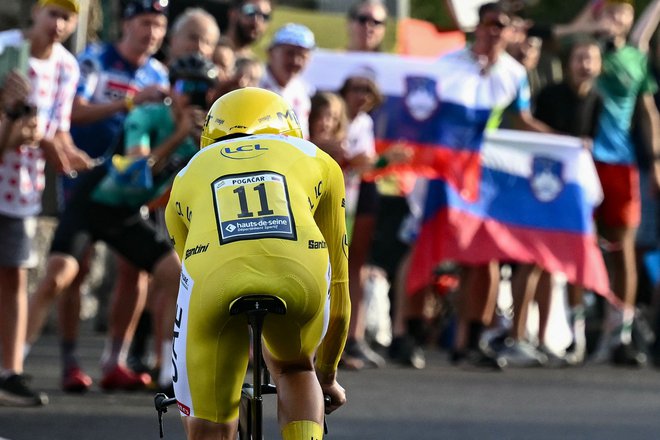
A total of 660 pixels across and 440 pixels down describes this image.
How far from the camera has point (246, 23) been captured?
1240cm

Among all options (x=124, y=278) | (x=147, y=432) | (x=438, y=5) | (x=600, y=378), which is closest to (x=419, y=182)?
(x=600, y=378)

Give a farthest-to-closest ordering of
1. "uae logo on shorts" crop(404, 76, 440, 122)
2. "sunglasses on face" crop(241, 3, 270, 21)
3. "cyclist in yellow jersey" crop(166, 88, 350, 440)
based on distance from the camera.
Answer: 1. "uae logo on shorts" crop(404, 76, 440, 122)
2. "sunglasses on face" crop(241, 3, 270, 21)
3. "cyclist in yellow jersey" crop(166, 88, 350, 440)

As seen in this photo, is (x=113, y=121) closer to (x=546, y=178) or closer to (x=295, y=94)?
(x=295, y=94)

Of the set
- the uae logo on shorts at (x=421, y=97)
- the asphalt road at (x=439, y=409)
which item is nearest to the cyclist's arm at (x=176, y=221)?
the asphalt road at (x=439, y=409)

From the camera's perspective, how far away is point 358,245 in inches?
504

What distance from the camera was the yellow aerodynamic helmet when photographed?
5965 millimetres

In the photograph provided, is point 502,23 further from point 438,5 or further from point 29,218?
point 438,5

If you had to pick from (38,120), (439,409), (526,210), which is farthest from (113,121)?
(526,210)

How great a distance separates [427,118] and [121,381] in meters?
4.50

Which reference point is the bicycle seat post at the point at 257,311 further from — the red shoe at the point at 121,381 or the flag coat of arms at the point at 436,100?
the flag coat of arms at the point at 436,100

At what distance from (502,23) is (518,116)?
106 cm

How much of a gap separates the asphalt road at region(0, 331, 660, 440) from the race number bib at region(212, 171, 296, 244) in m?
3.06

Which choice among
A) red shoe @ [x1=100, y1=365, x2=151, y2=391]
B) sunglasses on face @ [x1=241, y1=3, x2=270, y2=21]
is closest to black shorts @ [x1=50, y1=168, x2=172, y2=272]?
red shoe @ [x1=100, y1=365, x2=151, y2=391]

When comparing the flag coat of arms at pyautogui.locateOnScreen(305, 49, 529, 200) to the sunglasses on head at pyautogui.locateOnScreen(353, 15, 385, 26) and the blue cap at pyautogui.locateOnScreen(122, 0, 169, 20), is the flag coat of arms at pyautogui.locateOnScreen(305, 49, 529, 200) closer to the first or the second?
the sunglasses on head at pyautogui.locateOnScreen(353, 15, 385, 26)
